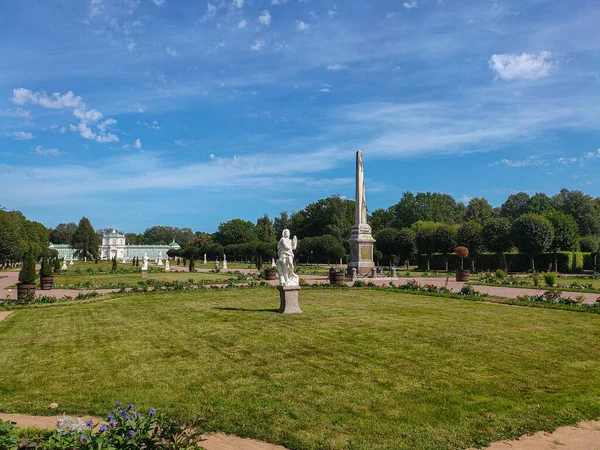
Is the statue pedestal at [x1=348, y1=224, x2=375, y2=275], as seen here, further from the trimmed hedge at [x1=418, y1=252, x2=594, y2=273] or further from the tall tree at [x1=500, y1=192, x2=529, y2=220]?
the tall tree at [x1=500, y1=192, x2=529, y2=220]

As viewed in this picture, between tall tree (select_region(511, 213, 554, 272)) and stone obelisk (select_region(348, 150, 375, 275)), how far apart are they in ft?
55.8

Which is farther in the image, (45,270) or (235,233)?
(235,233)

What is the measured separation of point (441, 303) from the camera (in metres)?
17.6

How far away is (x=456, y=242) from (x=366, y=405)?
47.2 m

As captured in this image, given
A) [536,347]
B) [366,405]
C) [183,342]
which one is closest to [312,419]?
[366,405]

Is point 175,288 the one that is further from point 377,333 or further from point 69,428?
point 69,428

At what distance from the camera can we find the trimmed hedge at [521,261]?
4447 cm

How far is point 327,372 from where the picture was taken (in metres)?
7.67

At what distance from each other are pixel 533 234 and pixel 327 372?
135 ft

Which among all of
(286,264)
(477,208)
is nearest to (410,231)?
(286,264)

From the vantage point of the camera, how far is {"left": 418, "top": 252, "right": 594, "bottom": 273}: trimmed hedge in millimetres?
44469

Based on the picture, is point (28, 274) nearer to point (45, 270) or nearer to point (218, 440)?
point (45, 270)

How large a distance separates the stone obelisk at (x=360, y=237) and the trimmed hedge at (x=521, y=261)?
17309 millimetres

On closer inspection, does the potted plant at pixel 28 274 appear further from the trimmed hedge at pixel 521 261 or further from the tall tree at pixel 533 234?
the trimmed hedge at pixel 521 261
